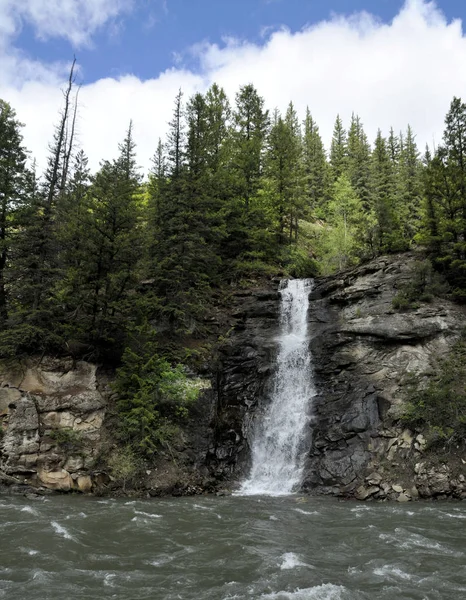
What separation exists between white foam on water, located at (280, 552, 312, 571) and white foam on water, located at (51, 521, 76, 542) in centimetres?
514

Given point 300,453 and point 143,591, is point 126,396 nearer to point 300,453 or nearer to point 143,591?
point 300,453

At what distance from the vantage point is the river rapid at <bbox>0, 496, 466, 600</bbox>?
27.2 feet

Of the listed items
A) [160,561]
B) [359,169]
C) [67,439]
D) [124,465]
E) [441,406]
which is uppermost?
[359,169]

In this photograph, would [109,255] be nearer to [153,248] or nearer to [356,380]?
[153,248]

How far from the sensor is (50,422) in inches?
707

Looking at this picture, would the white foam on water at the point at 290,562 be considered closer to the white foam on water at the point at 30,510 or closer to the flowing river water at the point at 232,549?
the flowing river water at the point at 232,549

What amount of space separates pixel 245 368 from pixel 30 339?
1010 centimetres

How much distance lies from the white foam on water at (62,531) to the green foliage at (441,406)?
12.8 metres

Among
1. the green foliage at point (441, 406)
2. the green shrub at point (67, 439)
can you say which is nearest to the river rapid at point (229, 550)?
the green shrub at point (67, 439)

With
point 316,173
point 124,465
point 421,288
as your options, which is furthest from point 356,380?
point 316,173

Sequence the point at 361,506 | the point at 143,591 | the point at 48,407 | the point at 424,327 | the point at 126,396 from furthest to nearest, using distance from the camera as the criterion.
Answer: the point at 424,327
the point at 126,396
the point at 48,407
the point at 361,506
the point at 143,591

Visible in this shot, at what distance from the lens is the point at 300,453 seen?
61.9 ft

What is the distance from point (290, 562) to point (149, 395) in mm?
10436

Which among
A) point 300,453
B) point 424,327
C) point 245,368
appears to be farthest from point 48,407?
point 424,327
